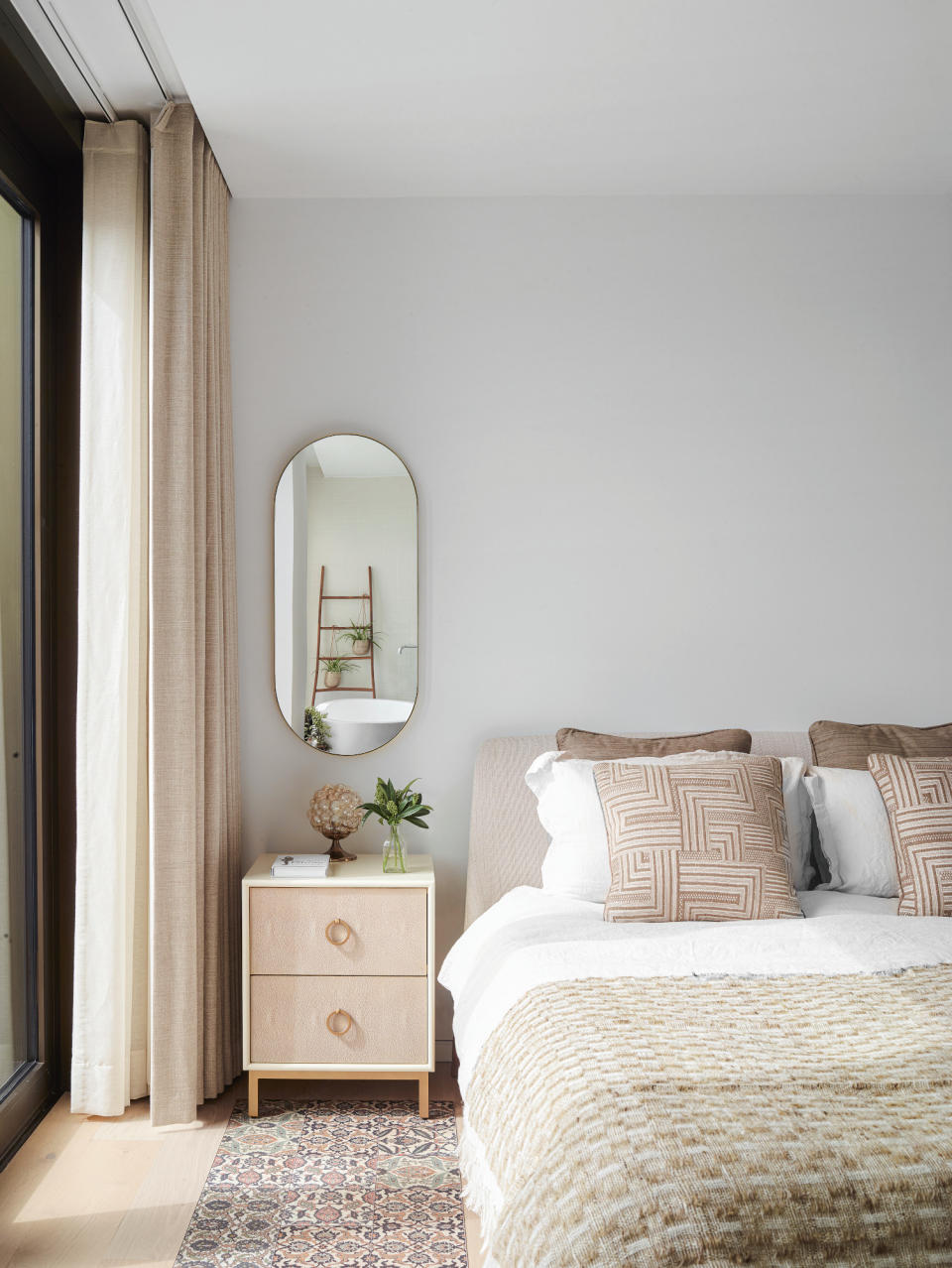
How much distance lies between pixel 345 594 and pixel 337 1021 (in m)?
1.20

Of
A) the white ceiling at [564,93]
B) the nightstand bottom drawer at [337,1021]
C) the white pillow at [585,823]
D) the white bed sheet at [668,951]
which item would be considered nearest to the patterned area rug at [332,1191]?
the nightstand bottom drawer at [337,1021]

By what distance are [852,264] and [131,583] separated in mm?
2366

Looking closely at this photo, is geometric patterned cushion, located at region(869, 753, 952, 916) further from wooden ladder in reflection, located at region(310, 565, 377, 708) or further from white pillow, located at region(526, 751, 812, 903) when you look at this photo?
wooden ladder in reflection, located at region(310, 565, 377, 708)

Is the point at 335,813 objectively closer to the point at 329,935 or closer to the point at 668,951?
the point at 329,935

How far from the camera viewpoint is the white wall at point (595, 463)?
2.96 m

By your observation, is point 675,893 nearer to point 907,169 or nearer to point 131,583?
point 131,583

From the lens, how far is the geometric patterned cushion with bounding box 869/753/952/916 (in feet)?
7.38

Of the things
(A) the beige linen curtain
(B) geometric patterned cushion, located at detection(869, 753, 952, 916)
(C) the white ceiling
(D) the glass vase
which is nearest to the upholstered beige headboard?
(D) the glass vase

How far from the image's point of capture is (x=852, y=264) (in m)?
3.04

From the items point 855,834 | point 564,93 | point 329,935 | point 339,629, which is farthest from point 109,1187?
point 564,93

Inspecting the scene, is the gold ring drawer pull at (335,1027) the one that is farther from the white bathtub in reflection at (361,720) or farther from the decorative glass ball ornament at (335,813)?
the white bathtub in reflection at (361,720)

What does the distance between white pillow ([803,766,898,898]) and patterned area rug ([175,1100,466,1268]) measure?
3.95 ft

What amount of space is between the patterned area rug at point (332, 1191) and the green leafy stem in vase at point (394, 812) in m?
0.66

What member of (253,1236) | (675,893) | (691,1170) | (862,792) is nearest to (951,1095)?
(691,1170)
